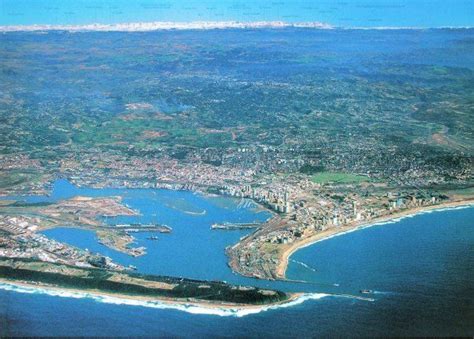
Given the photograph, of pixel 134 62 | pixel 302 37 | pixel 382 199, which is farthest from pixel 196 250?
pixel 302 37

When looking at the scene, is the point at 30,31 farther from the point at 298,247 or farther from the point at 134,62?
the point at 298,247

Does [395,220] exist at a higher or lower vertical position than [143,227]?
higher

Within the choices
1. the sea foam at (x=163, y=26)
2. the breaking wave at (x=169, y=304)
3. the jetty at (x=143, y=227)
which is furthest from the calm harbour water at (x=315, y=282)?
the sea foam at (x=163, y=26)

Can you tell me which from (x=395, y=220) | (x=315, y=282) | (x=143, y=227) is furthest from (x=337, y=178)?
(x=315, y=282)

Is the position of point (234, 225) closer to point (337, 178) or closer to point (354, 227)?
point (354, 227)

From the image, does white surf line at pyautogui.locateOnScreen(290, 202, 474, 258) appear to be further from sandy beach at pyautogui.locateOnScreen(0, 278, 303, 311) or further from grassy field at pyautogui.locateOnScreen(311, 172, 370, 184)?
sandy beach at pyautogui.locateOnScreen(0, 278, 303, 311)

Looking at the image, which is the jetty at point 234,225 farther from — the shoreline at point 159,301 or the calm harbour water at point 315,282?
the shoreline at point 159,301

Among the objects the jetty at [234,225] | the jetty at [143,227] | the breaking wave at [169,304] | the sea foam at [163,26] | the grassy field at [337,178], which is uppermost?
the sea foam at [163,26]
